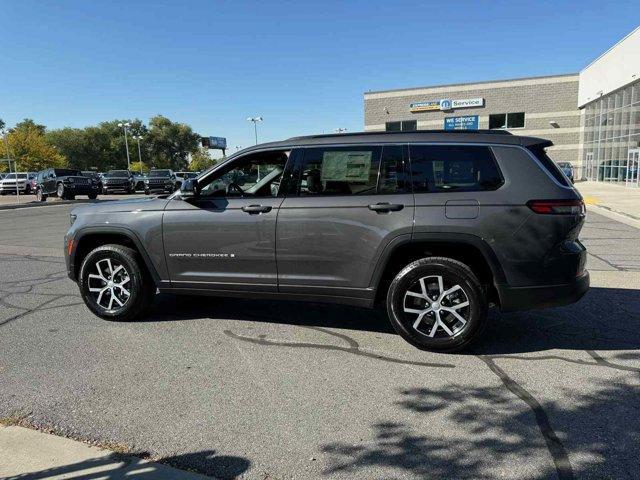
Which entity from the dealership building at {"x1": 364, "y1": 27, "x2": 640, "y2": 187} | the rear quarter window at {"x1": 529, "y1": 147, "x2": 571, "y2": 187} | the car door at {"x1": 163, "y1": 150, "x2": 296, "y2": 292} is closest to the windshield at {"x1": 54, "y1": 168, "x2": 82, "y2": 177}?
the dealership building at {"x1": 364, "y1": 27, "x2": 640, "y2": 187}

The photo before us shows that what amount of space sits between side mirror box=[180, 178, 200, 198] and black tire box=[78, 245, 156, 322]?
942mm

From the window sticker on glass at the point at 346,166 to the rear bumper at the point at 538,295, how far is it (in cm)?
152

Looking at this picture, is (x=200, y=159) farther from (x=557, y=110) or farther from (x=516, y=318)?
(x=516, y=318)

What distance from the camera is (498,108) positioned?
138 ft

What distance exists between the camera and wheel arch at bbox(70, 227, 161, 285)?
5.22 meters

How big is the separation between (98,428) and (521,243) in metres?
3.34

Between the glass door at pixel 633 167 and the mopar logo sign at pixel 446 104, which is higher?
the mopar logo sign at pixel 446 104

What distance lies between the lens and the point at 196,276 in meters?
5.07

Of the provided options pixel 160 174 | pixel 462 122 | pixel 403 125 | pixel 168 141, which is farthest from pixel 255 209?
pixel 168 141

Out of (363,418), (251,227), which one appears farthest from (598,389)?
(251,227)

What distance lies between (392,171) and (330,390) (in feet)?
6.41

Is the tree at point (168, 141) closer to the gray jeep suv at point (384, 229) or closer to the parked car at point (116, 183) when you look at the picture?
the parked car at point (116, 183)

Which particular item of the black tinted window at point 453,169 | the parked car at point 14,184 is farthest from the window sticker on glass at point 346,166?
the parked car at point 14,184

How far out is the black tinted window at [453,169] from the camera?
4250 mm
